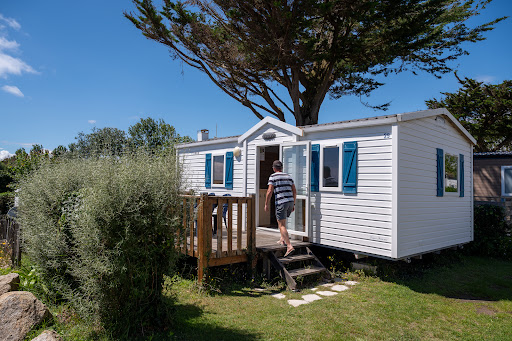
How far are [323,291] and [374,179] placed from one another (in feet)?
6.96

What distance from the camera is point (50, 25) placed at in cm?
1029

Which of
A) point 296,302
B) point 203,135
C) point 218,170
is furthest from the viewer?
point 203,135

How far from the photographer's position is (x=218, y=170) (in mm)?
8969

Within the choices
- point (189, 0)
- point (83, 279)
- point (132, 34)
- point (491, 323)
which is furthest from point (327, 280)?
point (132, 34)

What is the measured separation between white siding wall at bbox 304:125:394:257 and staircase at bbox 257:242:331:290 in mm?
537

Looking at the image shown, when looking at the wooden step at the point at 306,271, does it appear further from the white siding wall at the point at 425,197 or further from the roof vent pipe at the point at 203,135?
the roof vent pipe at the point at 203,135

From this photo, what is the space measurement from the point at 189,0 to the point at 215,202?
9.54 m

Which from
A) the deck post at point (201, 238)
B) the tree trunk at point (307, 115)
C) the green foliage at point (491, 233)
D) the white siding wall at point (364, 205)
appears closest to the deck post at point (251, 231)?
the deck post at point (201, 238)

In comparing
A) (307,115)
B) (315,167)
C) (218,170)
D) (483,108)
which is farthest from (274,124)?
(483,108)

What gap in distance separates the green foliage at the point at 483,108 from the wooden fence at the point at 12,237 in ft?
62.6

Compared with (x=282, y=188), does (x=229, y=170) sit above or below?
above

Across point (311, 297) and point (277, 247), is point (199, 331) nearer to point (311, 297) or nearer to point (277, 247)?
point (311, 297)

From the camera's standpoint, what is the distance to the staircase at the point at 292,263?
5.29m

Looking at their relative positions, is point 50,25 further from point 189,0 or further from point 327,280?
point 327,280
